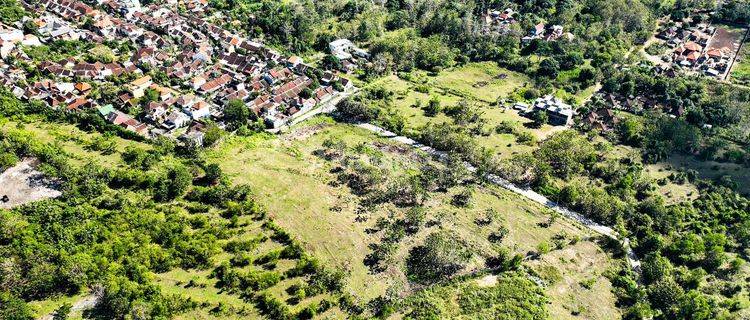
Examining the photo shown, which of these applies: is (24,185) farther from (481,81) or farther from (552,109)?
(552,109)

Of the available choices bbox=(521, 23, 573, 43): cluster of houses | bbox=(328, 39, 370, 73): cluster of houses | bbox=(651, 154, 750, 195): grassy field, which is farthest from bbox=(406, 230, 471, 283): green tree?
bbox=(521, 23, 573, 43): cluster of houses

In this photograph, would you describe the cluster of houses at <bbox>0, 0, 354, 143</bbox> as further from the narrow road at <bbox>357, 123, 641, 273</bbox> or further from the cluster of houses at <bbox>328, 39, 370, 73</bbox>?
the narrow road at <bbox>357, 123, 641, 273</bbox>

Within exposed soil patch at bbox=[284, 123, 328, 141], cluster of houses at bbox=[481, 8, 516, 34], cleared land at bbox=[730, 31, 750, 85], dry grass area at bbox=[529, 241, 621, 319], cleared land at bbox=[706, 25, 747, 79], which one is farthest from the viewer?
cluster of houses at bbox=[481, 8, 516, 34]

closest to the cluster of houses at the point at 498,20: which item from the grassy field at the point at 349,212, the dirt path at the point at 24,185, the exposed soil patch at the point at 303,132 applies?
the grassy field at the point at 349,212

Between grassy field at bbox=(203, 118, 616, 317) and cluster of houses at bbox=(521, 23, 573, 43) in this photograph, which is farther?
cluster of houses at bbox=(521, 23, 573, 43)

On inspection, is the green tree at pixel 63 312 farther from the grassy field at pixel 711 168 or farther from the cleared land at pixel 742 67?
the cleared land at pixel 742 67

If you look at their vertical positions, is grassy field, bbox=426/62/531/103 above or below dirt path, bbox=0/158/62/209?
above
